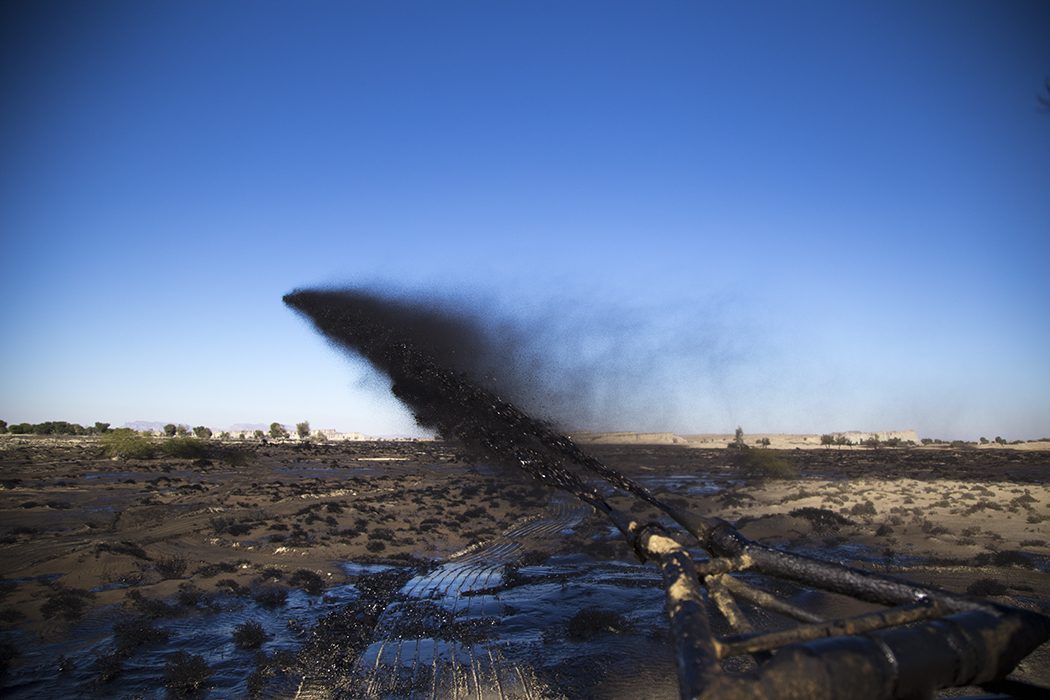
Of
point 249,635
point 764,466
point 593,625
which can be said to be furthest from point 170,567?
point 764,466

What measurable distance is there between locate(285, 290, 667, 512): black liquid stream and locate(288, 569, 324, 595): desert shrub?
23.7ft

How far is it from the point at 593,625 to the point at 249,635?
21.3 feet

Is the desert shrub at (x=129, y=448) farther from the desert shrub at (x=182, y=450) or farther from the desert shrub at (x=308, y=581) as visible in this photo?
the desert shrub at (x=308, y=581)

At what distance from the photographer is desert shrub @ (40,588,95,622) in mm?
10648

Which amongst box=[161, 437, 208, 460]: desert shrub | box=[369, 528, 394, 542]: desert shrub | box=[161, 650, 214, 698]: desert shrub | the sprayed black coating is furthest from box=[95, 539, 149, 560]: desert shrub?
box=[161, 437, 208, 460]: desert shrub

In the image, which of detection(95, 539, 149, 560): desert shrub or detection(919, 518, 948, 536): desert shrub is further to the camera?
detection(919, 518, 948, 536): desert shrub

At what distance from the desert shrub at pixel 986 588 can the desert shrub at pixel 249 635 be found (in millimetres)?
14626

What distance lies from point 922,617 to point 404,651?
8.63 m

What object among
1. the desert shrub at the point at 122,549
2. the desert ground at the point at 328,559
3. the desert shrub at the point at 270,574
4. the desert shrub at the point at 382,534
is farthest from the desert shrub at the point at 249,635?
the desert shrub at the point at 382,534

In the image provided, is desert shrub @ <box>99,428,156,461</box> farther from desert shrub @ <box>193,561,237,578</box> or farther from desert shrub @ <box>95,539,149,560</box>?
desert shrub @ <box>193,561,237,578</box>

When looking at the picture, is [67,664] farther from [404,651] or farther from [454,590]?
[454,590]

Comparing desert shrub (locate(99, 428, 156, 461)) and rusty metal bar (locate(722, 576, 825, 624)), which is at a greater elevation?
rusty metal bar (locate(722, 576, 825, 624))

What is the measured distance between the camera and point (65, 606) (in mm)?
10945

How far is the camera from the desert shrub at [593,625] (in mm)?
9742
